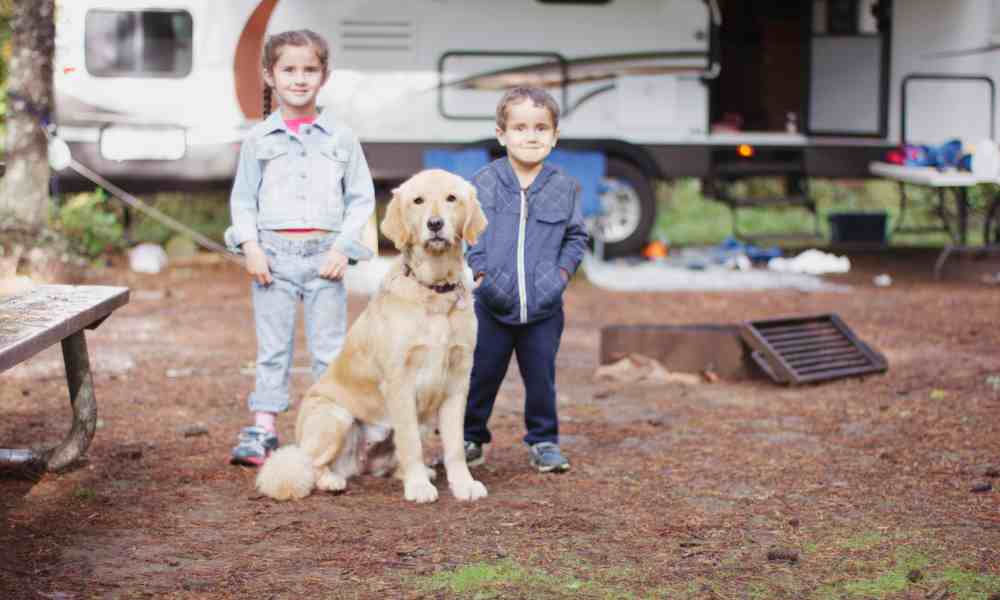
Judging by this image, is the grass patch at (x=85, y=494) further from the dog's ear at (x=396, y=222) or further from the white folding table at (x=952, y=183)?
the white folding table at (x=952, y=183)

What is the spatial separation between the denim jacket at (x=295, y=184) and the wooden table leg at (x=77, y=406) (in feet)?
2.29

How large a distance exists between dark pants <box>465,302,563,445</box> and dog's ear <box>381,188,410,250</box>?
0.65 meters

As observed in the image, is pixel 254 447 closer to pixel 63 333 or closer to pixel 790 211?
pixel 63 333

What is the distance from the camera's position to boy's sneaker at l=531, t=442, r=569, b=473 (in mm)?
4906

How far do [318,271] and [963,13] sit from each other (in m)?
9.05

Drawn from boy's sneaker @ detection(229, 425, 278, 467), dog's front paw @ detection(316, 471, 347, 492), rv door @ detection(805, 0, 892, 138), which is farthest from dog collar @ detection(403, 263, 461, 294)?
rv door @ detection(805, 0, 892, 138)

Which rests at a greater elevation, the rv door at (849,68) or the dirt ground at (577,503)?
the rv door at (849,68)

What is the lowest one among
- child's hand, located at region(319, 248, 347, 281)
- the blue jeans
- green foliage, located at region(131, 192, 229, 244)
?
green foliage, located at region(131, 192, 229, 244)

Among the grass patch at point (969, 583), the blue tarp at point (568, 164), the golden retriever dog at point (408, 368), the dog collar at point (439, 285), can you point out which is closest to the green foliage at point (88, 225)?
the blue tarp at point (568, 164)

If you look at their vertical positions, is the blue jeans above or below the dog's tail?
above

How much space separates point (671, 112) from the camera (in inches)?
462

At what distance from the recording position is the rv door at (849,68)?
1259 centimetres

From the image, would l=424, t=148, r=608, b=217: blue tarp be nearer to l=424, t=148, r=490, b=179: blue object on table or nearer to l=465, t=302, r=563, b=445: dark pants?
l=424, t=148, r=490, b=179: blue object on table

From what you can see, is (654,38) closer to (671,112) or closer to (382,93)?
(671,112)
